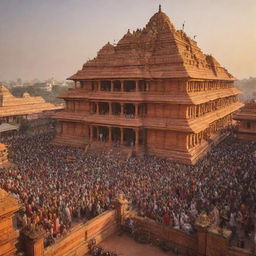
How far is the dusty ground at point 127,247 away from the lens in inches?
438

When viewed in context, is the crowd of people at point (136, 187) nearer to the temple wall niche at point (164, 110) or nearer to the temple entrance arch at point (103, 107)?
the temple wall niche at point (164, 110)

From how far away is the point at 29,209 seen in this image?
514 inches

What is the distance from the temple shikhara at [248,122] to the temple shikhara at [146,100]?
265cm

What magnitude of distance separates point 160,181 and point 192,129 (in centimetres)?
707

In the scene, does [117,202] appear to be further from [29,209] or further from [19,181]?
[19,181]

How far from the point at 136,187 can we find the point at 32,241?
828cm

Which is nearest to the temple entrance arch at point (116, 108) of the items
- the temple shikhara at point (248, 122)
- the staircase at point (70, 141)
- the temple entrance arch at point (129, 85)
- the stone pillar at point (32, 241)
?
the temple entrance arch at point (129, 85)

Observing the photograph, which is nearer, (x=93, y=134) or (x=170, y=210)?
(x=170, y=210)

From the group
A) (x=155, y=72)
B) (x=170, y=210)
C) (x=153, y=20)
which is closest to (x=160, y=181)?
(x=170, y=210)

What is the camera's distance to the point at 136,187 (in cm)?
1611

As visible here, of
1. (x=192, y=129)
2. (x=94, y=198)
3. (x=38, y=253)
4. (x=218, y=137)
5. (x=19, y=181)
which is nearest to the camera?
(x=38, y=253)

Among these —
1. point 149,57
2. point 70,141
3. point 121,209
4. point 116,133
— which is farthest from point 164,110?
point 121,209

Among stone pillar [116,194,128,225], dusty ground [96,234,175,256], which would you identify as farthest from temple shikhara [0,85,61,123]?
dusty ground [96,234,175,256]

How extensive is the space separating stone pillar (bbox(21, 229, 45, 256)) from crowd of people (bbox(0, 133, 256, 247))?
1.43 metres
